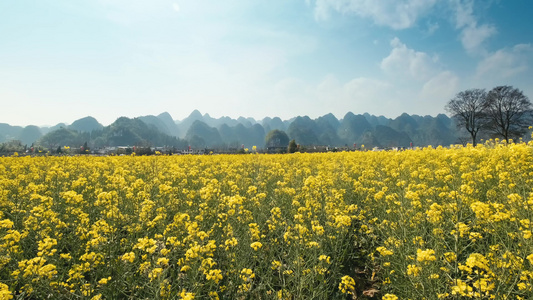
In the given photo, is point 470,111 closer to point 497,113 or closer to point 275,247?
point 497,113

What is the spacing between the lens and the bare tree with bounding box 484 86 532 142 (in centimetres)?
3825

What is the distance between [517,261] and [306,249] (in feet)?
7.38

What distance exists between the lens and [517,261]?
8.25 feet

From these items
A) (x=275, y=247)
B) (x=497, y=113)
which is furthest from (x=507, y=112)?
(x=275, y=247)

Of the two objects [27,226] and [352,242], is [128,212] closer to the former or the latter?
[27,226]

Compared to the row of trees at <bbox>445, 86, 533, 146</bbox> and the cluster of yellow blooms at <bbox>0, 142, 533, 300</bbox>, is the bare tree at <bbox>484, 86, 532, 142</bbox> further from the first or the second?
the cluster of yellow blooms at <bbox>0, 142, 533, 300</bbox>

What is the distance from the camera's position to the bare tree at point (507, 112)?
3825 centimetres

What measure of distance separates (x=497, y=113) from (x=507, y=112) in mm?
1167

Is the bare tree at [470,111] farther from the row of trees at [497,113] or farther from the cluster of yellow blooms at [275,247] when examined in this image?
the cluster of yellow blooms at [275,247]

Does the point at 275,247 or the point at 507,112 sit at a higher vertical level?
the point at 507,112

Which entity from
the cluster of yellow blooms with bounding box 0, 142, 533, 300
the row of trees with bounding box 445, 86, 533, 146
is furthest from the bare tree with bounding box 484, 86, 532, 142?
the cluster of yellow blooms with bounding box 0, 142, 533, 300

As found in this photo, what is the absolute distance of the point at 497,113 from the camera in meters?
39.8

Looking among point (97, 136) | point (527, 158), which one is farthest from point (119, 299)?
point (97, 136)

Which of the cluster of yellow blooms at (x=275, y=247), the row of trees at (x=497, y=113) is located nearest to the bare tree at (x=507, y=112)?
the row of trees at (x=497, y=113)
